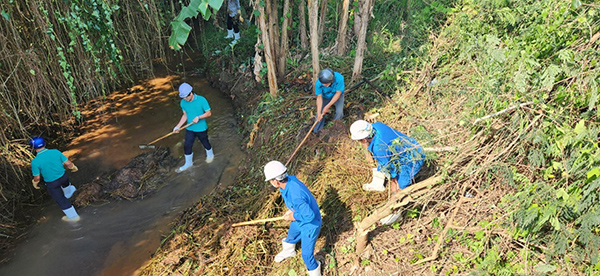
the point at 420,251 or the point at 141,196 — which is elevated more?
the point at 420,251

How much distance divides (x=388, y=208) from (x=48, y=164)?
16.9ft

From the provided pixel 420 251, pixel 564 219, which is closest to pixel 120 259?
pixel 420 251

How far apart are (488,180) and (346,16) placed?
424 cm

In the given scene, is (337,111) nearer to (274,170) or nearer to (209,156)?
(274,170)

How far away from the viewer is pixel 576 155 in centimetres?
328

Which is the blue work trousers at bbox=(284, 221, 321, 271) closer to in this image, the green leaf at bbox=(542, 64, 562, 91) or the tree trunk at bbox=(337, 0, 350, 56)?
the green leaf at bbox=(542, 64, 562, 91)

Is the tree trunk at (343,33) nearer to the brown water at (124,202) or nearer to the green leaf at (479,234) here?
the brown water at (124,202)

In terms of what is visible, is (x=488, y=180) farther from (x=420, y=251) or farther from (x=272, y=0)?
(x=272, y=0)

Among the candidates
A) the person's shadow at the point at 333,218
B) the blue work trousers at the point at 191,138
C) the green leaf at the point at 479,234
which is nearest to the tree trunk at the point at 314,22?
the blue work trousers at the point at 191,138

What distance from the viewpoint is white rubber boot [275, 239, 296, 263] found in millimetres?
4512

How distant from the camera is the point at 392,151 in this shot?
4293 mm

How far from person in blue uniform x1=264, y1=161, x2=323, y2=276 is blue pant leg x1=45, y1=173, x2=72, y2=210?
3859mm

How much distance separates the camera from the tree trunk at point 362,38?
→ 243 inches

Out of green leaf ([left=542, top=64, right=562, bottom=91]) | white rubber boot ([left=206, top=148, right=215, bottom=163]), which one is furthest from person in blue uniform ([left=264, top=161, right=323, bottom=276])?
white rubber boot ([left=206, top=148, right=215, bottom=163])
